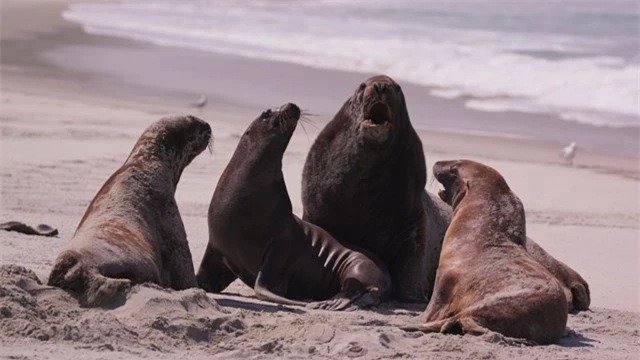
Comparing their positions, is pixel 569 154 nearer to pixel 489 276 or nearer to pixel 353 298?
pixel 353 298

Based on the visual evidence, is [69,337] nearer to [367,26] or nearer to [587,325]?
[587,325]

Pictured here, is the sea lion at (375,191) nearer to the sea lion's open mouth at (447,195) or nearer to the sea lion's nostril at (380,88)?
the sea lion's nostril at (380,88)

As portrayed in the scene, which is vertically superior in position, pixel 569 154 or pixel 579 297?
pixel 569 154

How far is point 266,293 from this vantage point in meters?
7.20

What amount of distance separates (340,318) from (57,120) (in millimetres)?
8813

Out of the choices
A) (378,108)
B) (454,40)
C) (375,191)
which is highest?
(454,40)

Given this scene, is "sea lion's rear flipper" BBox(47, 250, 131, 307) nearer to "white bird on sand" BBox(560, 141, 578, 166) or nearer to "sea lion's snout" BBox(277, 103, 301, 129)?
"sea lion's snout" BBox(277, 103, 301, 129)

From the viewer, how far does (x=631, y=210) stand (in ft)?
39.3

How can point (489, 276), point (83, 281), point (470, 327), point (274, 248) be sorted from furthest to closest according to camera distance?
point (274, 248), point (489, 276), point (470, 327), point (83, 281)

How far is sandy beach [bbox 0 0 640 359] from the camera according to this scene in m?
5.71

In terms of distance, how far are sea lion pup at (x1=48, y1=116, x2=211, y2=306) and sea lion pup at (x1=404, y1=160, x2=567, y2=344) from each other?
1.39m


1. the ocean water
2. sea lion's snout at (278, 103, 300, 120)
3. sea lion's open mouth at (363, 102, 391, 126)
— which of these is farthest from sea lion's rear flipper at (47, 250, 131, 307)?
the ocean water

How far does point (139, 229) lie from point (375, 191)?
178 cm

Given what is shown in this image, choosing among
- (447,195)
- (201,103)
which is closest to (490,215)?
(447,195)
